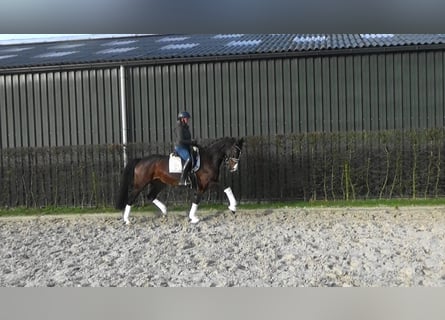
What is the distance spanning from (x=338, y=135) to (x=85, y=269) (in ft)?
25.8

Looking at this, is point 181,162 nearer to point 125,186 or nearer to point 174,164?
point 174,164

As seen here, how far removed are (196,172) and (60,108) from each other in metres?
6.49

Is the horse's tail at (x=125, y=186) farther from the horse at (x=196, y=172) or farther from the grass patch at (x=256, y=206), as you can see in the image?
the grass patch at (x=256, y=206)

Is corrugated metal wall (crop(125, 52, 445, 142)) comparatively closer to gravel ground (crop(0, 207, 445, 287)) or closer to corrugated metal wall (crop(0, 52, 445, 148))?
corrugated metal wall (crop(0, 52, 445, 148))

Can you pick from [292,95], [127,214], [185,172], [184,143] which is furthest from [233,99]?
[127,214]

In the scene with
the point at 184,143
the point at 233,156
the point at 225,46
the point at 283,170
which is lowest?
the point at 283,170

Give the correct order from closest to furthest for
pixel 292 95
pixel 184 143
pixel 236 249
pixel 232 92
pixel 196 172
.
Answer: pixel 236 249
pixel 184 143
pixel 196 172
pixel 292 95
pixel 232 92

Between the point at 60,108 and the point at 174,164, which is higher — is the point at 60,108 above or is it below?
above

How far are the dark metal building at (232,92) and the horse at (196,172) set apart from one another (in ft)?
8.18

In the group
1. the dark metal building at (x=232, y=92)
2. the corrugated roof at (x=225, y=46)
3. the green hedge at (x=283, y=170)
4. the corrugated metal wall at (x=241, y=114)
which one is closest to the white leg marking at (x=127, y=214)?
the green hedge at (x=283, y=170)

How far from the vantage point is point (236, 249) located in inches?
334

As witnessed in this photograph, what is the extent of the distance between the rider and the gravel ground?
3.95ft

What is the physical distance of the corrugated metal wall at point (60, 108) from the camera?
15.1 metres
